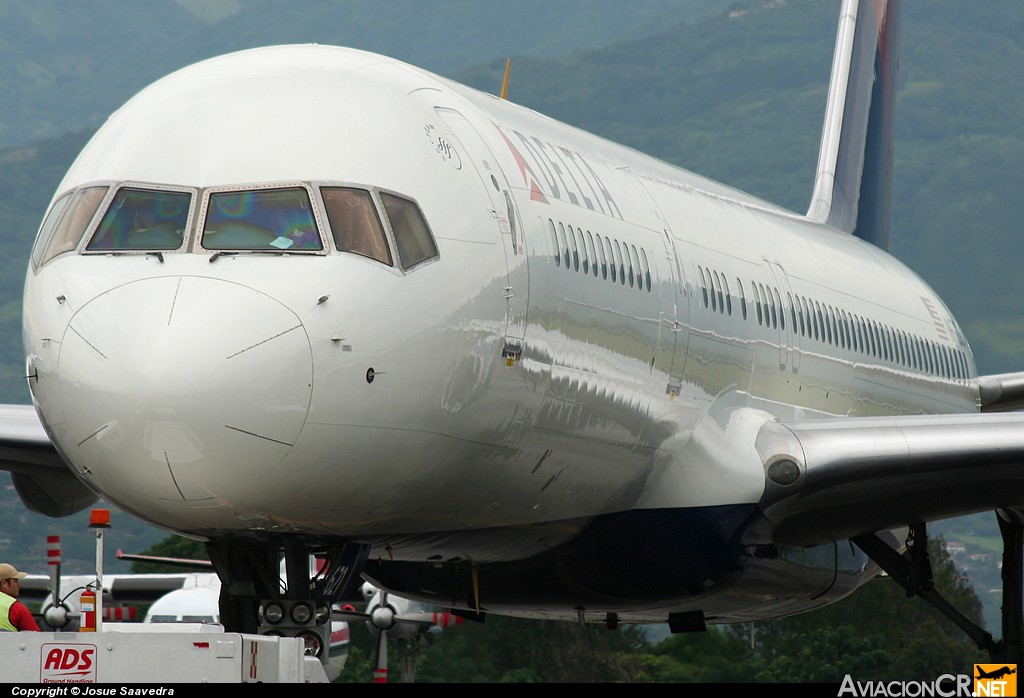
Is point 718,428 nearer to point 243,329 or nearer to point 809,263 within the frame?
point 809,263

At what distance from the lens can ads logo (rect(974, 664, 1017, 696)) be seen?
43.3 ft

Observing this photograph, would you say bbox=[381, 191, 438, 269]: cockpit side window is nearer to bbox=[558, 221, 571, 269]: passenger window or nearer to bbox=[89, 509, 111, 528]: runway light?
bbox=[558, 221, 571, 269]: passenger window

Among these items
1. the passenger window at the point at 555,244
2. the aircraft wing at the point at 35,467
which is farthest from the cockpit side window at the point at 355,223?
the aircraft wing at the point at 35,467

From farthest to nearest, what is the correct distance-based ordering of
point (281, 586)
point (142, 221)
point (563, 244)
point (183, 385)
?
point (563, 244), point (281, 586), point (142, 221), point (183, 385)

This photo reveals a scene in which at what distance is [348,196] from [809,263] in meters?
9.04

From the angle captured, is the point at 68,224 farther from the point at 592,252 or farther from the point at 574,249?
the point at 592,252

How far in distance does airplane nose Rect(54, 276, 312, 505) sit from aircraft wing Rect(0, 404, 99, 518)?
4.60 m

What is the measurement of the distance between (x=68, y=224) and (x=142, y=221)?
0.58 m

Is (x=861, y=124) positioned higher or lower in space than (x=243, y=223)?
higher

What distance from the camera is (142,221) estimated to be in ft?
31.0

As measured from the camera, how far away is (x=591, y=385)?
38.7ft

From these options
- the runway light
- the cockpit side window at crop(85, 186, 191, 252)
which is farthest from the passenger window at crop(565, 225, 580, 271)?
the runway light

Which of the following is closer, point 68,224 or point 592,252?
point 68,224

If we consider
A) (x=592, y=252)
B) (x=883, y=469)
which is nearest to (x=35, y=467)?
(x=592, y=252)
